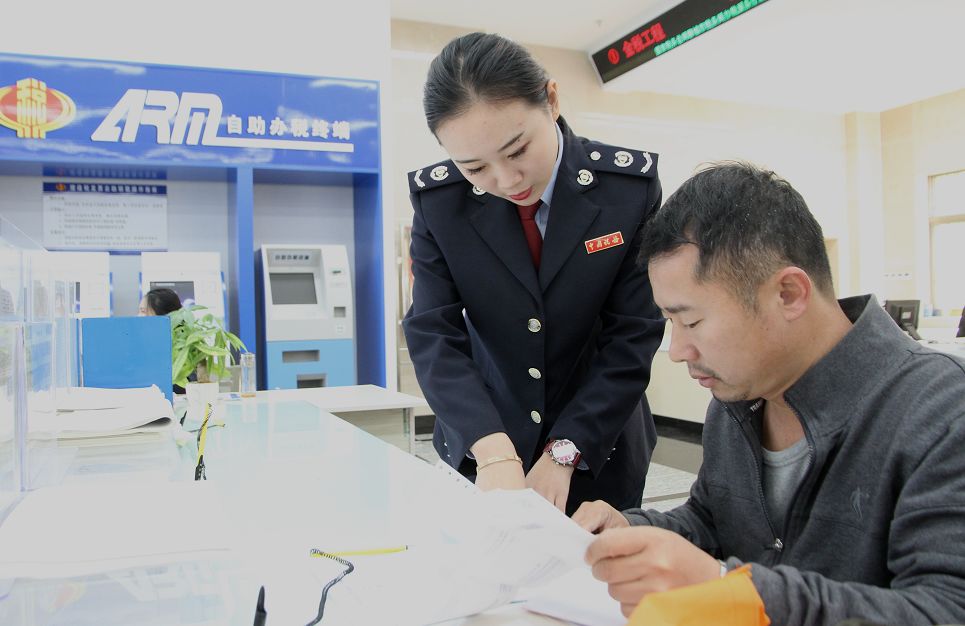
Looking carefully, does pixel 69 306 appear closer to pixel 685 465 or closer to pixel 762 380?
pixel 762 380

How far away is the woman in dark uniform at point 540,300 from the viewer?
1271mm

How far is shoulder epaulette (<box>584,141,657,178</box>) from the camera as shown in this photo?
4.75 feet

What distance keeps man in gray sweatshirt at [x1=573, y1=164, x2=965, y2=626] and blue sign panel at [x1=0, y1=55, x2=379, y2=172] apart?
12.9ft

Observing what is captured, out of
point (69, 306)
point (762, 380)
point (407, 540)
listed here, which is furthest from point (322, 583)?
point (69, 306)

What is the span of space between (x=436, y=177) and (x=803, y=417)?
2.79ft

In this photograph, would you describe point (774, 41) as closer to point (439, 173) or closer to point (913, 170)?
point (913, 170)

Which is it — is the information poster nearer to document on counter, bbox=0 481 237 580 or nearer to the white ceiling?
the white ceiling

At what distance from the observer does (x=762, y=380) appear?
0.95 metres

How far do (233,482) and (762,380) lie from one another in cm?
102

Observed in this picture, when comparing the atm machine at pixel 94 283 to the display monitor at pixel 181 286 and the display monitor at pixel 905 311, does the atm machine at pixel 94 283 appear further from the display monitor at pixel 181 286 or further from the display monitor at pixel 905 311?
the display monitor at pixel 905 311

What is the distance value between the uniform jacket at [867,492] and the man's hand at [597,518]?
0.58 ft

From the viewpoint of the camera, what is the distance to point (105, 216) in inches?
186

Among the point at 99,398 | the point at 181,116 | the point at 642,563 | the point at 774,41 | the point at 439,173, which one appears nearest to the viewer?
the point at 642,563

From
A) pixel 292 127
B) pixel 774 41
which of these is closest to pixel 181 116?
pixel 292 127
